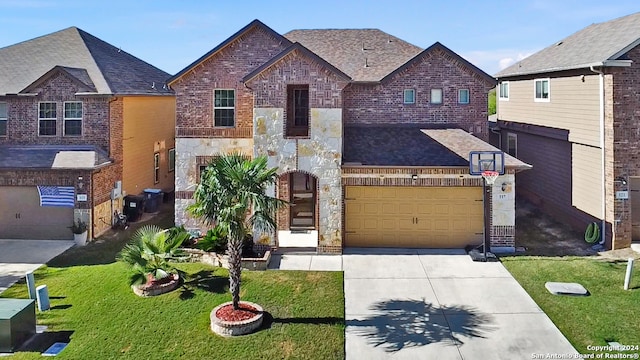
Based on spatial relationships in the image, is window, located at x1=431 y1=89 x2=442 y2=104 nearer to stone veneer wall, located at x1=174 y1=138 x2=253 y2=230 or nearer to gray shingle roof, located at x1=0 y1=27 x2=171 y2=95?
stone veneer wall, located at x1=174 y1=138 x2=253 y2=230

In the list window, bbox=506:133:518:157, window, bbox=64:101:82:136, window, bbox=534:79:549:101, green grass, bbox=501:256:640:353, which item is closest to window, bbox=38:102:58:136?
window, bbox=64:101:82:136

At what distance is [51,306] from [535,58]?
22.9 meters

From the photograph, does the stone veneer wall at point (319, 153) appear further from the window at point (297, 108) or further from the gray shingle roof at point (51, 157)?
the gray shingle roof at point (51, 157)

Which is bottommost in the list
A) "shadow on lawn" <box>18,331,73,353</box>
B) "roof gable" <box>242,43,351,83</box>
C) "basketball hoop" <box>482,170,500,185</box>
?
"shadow on lawn" <box>18,331,73,353</box>

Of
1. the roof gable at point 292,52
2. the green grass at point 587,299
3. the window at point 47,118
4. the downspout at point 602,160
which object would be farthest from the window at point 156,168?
the downspout at point 602,160

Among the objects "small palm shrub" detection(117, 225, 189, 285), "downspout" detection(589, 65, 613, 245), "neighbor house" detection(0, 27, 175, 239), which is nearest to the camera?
"small palm shrub" detection(117, 225, 189, 285)

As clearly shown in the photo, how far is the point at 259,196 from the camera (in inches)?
454

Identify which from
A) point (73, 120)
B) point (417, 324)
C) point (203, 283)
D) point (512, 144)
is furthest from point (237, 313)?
point (512, 144)

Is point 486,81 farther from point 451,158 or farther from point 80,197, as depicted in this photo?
point 80,197

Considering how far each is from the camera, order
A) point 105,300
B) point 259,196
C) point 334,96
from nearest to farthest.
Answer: point 259,196
point 105,300
point 334,96

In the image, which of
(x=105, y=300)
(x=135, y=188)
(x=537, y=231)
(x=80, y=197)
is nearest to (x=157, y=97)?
(x=135, y=188)

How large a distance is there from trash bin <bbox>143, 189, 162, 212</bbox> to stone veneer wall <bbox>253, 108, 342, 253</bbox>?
859cm

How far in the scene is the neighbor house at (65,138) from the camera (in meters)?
19.3

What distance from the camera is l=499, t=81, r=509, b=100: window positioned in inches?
1054
